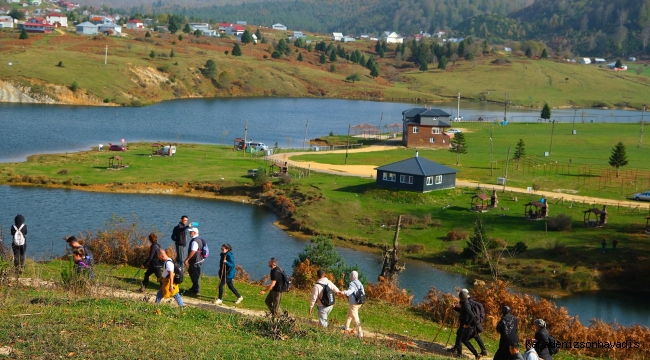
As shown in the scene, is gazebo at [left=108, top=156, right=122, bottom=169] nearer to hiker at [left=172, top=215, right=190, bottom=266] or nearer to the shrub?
the shrub

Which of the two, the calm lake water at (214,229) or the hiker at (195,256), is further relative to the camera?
the calm lake water at (214,229)

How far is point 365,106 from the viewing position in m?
150

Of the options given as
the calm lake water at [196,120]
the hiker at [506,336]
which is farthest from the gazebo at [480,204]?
the calm lake water at [196,120]

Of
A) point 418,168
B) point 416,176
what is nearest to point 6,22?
point 418,168

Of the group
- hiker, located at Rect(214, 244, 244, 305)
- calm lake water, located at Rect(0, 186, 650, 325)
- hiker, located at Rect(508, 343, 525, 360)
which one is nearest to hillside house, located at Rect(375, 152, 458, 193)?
calm lake water, located at Rect(0, 186, 650, 325)

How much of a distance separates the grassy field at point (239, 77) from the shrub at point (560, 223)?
287ft

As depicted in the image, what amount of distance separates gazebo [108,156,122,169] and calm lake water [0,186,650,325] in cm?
802

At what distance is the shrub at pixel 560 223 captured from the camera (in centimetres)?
4716

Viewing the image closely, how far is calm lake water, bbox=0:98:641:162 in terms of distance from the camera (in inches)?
3214

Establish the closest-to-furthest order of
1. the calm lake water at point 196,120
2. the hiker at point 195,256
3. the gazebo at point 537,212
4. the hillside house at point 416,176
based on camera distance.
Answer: the hiker at point 195,256, the gazebo at point 537,212, the hillside house at point 416,176, the calm lake water at point 196,120

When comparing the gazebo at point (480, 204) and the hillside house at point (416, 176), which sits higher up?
the hillside house at point (416, 176)

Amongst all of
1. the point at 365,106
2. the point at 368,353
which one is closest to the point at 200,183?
the point at 368,353

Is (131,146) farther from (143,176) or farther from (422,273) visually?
(422,273)

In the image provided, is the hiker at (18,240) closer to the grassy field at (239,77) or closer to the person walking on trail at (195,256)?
the person walking on trail at (195,256)
